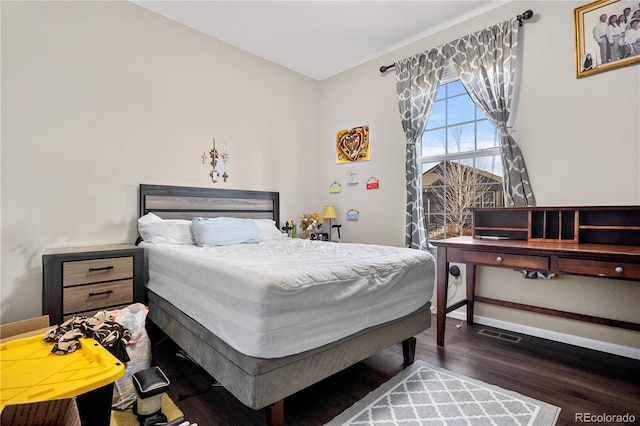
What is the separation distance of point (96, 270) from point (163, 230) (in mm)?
626

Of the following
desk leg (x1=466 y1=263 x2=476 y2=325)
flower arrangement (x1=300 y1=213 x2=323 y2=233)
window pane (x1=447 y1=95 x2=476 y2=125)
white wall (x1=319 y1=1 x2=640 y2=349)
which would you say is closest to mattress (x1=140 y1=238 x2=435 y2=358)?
desk leg (x1=466 y1=263 x2=476 y2=325)

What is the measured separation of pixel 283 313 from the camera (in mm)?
1316

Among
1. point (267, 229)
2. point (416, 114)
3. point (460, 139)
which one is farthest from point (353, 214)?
point (460, 139)

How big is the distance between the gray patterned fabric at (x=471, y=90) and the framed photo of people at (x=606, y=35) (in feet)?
1.50

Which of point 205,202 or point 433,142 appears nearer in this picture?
point 205,202

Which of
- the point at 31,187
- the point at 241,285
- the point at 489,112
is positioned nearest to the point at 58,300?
the point at 31,187

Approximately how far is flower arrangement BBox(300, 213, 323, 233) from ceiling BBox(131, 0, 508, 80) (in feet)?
6.61

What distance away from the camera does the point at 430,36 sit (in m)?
3.34

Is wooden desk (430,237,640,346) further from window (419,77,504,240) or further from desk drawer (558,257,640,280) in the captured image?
window (419,77,504,240)

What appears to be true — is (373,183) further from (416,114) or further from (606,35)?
(606,35)

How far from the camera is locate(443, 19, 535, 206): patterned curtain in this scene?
2682 millimetres

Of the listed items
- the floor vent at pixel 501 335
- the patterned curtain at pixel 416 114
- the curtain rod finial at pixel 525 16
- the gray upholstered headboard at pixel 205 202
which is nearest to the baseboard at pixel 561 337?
the floor vent at pixel 501 335

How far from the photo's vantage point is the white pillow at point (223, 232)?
9.00 feet

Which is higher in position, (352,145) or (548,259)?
(352,145)
